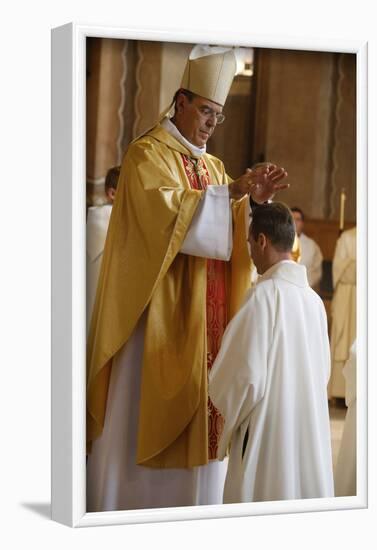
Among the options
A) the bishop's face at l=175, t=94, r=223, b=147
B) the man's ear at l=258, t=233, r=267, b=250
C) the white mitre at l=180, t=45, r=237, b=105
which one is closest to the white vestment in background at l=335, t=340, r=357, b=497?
the man's ear at l=258, t=233, r=267, b=250

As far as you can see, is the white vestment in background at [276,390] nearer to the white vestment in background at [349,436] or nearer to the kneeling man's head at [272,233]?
the kneeling man's head at [272,233]

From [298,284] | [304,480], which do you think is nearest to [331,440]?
[304,480]

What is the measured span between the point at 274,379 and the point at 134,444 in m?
0.73

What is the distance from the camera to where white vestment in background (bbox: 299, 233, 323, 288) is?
606cm

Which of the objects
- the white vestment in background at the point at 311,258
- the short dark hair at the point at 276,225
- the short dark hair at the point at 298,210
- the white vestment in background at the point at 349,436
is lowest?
the white vestment in background at the point at 349,436

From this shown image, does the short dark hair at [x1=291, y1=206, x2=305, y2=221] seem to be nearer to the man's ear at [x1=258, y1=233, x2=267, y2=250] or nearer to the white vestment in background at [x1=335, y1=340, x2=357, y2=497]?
the man's ear at [x1=258, y1=233, x2=267, y2=250]

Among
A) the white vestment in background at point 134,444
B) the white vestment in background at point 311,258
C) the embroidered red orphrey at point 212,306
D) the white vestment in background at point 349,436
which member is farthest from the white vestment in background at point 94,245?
the white vestment in background at point 349,436

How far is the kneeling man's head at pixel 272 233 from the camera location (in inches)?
223

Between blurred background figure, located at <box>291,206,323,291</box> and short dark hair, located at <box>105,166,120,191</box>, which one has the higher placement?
short dark hair, located at <box>105,166,120,191</box>

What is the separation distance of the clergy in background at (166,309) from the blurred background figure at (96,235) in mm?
36

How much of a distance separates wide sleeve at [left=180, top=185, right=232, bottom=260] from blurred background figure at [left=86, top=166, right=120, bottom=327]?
39 cm

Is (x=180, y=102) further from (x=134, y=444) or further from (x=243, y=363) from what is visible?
(x=134, y=444)

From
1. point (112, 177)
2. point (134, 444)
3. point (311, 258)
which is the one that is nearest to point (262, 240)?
point (311, 258)

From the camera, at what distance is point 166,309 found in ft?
18.8
